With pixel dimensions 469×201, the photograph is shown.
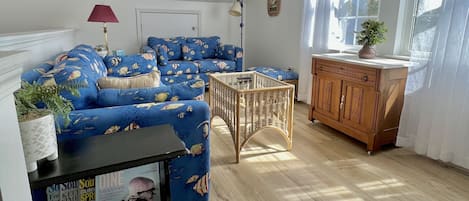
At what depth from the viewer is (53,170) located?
975mm

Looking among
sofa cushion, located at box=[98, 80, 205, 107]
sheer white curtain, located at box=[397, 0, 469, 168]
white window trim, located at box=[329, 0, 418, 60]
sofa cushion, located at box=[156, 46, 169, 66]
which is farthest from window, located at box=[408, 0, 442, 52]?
sofa cushion, located at box=[156, 46, 169, 66]

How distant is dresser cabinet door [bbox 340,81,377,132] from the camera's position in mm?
2352

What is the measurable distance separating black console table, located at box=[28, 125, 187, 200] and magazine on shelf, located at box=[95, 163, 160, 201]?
4 cm

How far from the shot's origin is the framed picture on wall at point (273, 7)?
175 inches

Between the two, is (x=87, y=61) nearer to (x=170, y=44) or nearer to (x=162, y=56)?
(x=162, y=56)

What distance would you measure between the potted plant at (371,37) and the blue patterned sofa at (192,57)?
2.17m

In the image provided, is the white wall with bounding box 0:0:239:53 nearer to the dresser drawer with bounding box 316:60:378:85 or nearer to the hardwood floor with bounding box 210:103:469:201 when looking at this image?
the dresser drawer with bounding box 316:60:378:85

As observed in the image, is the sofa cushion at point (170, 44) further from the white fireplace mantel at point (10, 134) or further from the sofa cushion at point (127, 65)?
the white fireplace mantel at point (10, 134)

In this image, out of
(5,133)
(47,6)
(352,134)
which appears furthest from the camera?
(47,6)

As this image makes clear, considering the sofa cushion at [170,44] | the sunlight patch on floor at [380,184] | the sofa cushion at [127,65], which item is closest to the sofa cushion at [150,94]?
the sunlight patch on floor at [380,184]

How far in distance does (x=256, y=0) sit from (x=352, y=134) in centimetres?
332

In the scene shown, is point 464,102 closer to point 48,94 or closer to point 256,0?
point 48,94

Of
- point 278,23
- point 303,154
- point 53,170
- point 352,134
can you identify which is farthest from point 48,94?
point 278,23

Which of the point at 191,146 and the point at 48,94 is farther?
the point at 191,146
